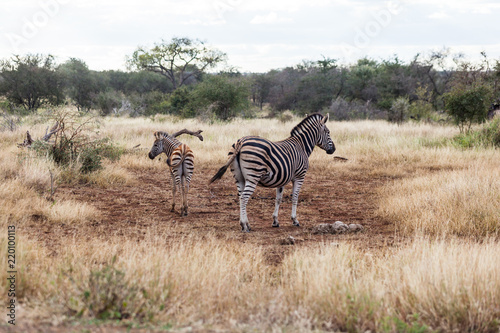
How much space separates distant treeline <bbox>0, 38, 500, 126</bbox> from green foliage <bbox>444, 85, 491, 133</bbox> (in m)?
0.05

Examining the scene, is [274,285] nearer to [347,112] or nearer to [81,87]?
[347,112]

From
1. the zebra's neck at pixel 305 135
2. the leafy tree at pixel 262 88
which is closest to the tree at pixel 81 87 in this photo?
the leafy tree at pixel 262 88

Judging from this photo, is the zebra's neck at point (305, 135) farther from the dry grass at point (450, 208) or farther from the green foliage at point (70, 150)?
the green foliage at point (70, 150)

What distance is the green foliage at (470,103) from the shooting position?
53.4 feet

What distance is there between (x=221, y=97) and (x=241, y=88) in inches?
58.9

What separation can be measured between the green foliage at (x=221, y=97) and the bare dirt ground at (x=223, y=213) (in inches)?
528

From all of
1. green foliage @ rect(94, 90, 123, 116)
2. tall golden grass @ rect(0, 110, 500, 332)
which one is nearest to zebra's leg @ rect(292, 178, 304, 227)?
tall golden grass @ rect(0, 110, 500, 332)

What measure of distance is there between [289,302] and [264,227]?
3828 mm

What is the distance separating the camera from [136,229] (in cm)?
677

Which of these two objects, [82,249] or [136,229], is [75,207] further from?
[82,249]

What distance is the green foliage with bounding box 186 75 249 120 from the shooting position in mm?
25938

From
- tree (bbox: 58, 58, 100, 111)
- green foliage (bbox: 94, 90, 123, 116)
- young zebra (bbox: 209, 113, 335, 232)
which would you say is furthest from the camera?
tree (bbox: 58, 58, 100, 111)

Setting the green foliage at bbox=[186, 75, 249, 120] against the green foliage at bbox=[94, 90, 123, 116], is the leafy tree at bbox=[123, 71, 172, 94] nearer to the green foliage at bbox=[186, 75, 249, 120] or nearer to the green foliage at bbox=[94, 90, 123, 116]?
the green foliage at bbox=[94, 90, 123, 116]

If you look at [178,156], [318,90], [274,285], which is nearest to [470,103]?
[178,156]
